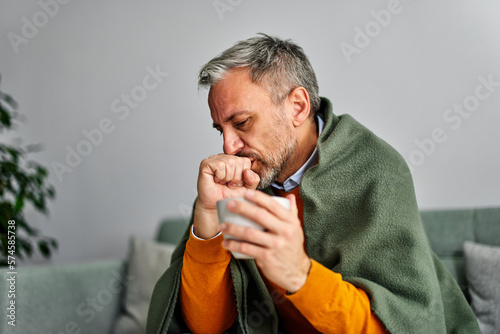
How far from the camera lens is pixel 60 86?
2844 millimetres

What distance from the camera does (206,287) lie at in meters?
1.04

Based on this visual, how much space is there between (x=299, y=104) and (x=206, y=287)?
0.56 meters

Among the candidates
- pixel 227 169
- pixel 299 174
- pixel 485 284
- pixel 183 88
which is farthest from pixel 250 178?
pixel 183 88

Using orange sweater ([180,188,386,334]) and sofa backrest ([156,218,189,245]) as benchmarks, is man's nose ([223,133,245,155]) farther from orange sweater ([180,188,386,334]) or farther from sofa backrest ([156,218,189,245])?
sofa backrest ([156,218,189,245])

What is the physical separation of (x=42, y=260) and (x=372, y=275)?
8.51 ft

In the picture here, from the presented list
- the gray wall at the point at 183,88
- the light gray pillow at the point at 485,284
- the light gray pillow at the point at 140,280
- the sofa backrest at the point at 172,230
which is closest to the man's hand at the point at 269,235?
the light gray pillow at the point at 485,284

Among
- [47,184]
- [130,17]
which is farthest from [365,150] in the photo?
[47,184]

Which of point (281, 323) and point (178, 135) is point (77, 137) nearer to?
point (178, 135)

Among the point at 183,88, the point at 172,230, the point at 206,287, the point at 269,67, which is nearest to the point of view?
the point at 206,287

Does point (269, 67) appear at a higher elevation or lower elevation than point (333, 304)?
higher

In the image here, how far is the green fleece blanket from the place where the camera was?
0.85m

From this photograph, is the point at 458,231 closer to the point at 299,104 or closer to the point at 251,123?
the point at 299,104

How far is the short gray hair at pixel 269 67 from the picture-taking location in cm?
115

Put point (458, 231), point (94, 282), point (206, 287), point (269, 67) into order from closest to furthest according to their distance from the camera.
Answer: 1. point (206, 287)
2. point (269, 67)
3. point (458, 231)
4. point (94, 282)
